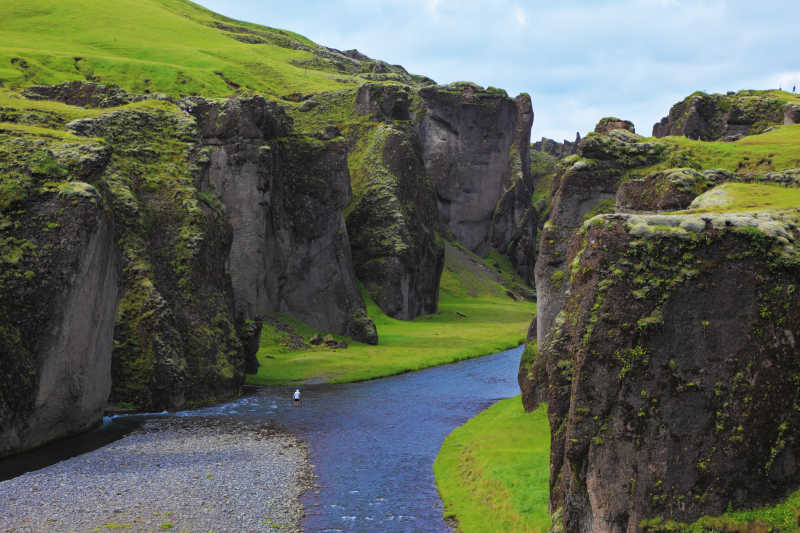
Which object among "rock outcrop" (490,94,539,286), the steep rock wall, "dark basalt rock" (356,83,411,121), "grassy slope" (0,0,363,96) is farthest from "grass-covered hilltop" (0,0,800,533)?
"rock outcrop" (490,94,539,286)

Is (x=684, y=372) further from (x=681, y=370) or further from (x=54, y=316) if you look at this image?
(x=54, y=316)

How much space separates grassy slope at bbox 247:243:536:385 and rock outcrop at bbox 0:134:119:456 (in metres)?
20.3

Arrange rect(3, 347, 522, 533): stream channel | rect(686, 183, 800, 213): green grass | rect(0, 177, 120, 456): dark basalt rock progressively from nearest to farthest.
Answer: rect(686, 183, 800, 213): green grass, rect(3, 347, 522, 533): stream channel, rect(0, 177, 120, 456): dark basalt rock

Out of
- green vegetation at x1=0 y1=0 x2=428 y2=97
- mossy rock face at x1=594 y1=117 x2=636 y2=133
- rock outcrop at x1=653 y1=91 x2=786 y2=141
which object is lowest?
mossy rock face at x1=594 y1=117 x2=636 y2=133

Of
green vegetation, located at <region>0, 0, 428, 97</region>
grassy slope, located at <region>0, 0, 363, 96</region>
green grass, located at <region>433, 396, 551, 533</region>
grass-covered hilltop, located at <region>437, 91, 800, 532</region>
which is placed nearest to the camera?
→ grass-covered hilltop, located at <region>437, 91, 800, 532</region>

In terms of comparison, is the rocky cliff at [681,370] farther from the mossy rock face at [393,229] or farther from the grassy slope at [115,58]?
the grassy slope at [115,58]

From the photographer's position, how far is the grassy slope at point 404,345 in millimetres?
64250

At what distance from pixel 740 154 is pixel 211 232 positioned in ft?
127

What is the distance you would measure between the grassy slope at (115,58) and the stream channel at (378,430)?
9034cm

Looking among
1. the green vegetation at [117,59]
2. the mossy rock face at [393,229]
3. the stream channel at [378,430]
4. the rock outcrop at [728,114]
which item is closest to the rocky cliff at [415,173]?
the mossy rock face at [393,229]

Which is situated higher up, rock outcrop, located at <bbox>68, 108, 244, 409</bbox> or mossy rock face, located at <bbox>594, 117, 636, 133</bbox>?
mossy rock face, located at <bbox>594, 117, 636, 133</bbox>

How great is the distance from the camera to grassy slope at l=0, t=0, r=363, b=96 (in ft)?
446

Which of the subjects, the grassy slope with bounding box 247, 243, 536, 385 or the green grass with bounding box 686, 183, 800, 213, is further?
the grassy slope with bounding box 247, 243, 536, 385

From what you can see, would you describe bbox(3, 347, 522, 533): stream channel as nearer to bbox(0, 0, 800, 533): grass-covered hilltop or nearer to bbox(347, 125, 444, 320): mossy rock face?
bbox(0, 0, 800, 533): grass-covered hilltop
